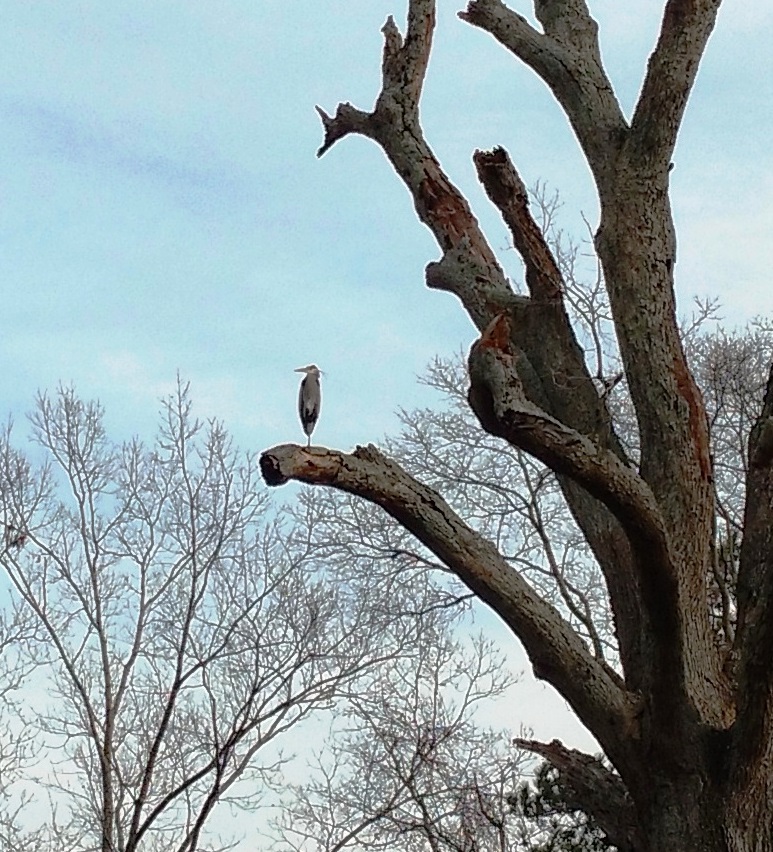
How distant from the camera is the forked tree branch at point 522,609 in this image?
3869mm

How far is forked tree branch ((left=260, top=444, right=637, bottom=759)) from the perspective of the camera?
3869mm

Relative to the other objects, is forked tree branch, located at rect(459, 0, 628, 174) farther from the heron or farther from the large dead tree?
the heron

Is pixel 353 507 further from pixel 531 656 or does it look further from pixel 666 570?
pixel 666 570

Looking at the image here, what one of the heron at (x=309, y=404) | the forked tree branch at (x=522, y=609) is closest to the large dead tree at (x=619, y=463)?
the forked tree branch at (x=522, y=609)

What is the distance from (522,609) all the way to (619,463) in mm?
786

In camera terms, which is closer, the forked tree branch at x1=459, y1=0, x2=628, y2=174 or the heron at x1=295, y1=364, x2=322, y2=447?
the forked tree branch at x1=459, y1=0, x2=628, y2=174

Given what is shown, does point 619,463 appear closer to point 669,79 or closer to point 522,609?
point 522,609

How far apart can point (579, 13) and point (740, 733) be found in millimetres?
3818

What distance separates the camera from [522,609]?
3980mm

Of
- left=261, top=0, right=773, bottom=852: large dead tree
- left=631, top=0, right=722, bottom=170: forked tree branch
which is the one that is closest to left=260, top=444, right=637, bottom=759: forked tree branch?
left=261, top=0, right=773, bottom=852: large dead tree

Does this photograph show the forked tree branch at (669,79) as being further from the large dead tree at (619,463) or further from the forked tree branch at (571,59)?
the forked tree branch at (571,59)

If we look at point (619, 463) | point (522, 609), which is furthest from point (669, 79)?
point (522, 609)

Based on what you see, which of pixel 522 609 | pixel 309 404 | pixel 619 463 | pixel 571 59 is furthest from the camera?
pixel 309 404

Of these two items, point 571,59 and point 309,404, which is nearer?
point 571,59
